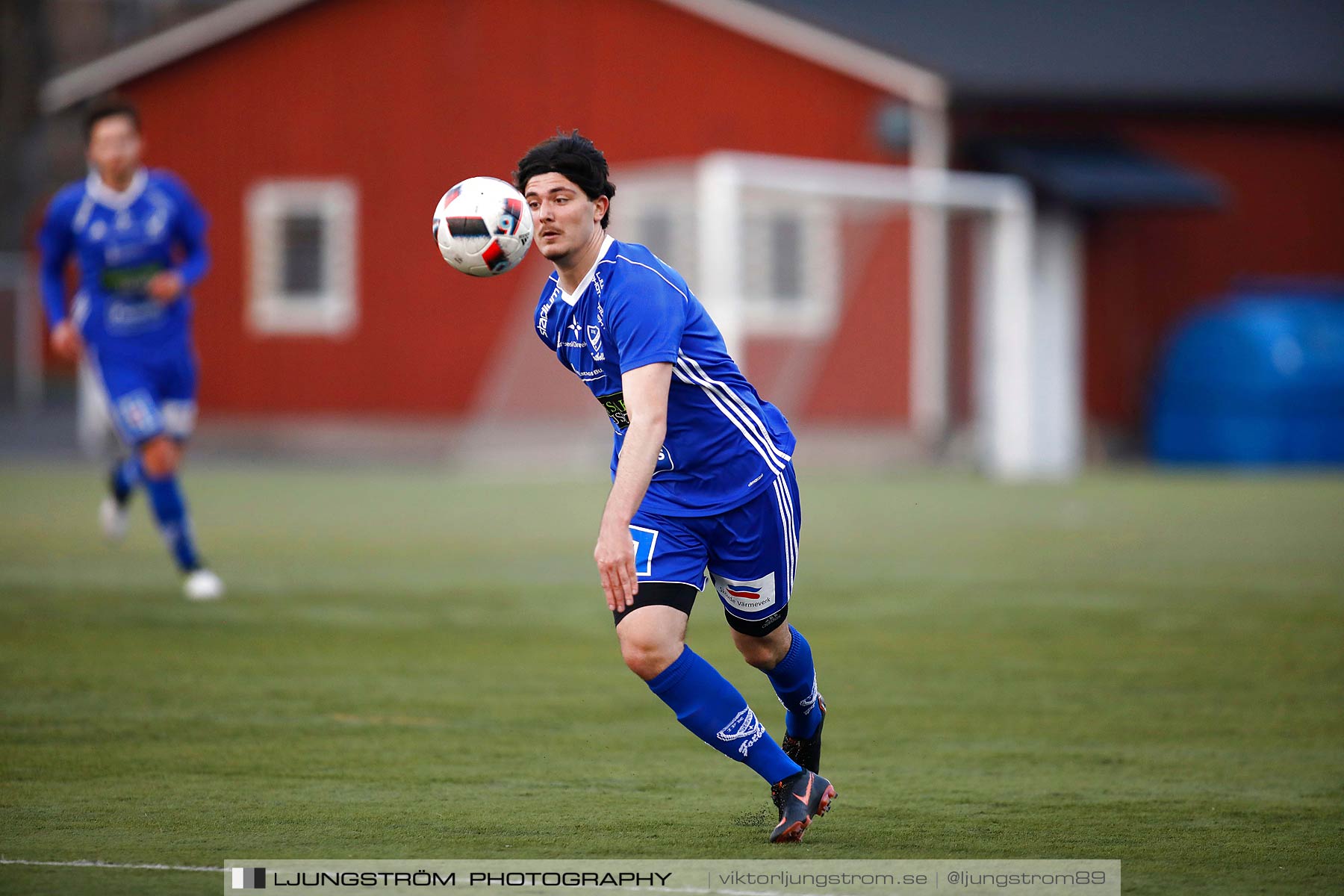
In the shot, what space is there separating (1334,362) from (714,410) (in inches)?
809

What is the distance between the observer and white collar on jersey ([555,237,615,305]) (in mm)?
5285

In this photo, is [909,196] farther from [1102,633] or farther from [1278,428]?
[1102,633]

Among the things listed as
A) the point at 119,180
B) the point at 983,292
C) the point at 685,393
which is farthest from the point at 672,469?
the point at 983,292

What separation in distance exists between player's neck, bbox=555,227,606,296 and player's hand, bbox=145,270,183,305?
18.6 ft

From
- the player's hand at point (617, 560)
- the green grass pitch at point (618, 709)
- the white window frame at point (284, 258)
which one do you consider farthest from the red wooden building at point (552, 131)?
the player's hand at point (617, 560)

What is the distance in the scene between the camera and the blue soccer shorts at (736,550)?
17.3ft

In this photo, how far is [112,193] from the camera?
1069 centimetres

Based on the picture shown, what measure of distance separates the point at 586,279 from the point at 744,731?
1.34 metres

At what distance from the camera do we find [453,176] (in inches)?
1080

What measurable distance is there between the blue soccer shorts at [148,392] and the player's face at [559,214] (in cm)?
579

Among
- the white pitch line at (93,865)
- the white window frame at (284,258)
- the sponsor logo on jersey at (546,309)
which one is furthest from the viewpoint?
the white window frame at (284,258)

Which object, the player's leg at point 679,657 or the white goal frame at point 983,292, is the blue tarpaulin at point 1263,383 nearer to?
the white goal frame at point 983,292

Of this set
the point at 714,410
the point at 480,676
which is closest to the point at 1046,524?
the point at 480,676

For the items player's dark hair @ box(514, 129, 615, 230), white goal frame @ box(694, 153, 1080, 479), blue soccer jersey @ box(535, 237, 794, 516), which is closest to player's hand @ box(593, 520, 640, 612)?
blue soccer jersey @ box(535, 237, 794, 516)
